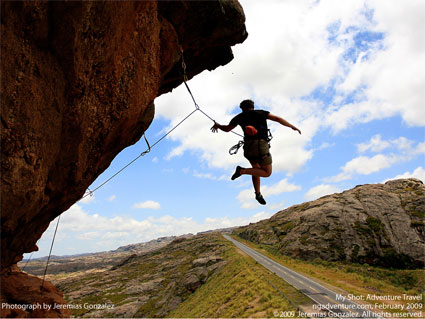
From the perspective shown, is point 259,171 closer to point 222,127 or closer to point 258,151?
point 258,151

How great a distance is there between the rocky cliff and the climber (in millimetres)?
4174

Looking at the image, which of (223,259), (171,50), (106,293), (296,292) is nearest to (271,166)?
(171,50)

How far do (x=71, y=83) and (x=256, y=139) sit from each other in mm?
5944

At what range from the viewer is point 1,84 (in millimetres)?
5305

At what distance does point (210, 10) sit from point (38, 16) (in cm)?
667

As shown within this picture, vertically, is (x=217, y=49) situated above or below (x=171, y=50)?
above

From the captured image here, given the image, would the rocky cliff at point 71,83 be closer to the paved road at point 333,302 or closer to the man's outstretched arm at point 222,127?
the man's outstretched arm at point 222,127

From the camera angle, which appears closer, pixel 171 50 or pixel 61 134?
pixel 61 134

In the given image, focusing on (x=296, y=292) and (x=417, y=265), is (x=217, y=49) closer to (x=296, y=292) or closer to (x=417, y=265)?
(x=296, y=292)

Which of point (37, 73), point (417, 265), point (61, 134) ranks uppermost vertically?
point (37, 73)

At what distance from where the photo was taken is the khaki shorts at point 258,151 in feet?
28.1

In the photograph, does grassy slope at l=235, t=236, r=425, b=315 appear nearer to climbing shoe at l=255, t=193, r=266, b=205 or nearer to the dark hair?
climbing shoe at l=255, t=193, r=266, b=205

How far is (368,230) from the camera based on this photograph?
45.2 m

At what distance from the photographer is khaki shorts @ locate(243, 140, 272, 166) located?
28.1ft
